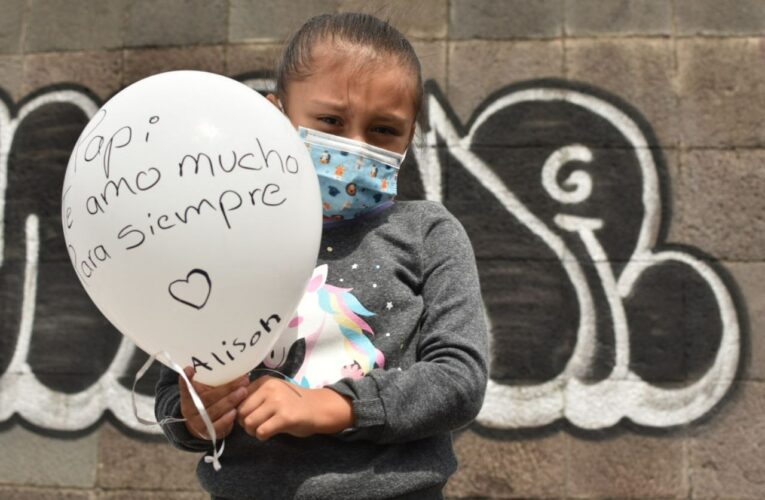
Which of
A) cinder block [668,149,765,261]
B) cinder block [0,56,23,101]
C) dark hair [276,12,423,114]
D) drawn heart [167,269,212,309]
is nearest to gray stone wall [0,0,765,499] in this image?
cinder block [668,149,765,261]

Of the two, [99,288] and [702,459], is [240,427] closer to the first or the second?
[99,288]

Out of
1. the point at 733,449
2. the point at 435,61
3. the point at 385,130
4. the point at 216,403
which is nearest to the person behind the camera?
the point at 216,403

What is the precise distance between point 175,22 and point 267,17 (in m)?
0.37

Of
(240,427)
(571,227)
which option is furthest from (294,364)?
(571,227)

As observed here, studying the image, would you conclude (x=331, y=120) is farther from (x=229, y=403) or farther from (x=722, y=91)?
(x=722, y=91)

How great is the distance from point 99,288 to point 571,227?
7.34 feet

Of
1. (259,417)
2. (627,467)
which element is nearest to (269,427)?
(259,417)

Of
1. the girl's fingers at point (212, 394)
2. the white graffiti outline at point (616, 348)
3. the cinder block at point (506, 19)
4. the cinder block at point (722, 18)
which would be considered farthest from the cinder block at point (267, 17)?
the girl's fingers at point (212, 394)

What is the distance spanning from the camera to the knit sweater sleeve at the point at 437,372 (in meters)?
1.27

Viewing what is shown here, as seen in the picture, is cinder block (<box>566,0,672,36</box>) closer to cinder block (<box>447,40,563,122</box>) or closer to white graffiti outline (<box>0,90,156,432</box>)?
cinder block (<box>447,40,563,122</box>)

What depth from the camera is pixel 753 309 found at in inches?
122

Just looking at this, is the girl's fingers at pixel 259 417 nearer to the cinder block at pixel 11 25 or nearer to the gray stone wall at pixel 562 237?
the gray stone wall at pixel 562 237

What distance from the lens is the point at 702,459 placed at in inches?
120

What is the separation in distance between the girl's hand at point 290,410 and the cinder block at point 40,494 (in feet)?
7.71
